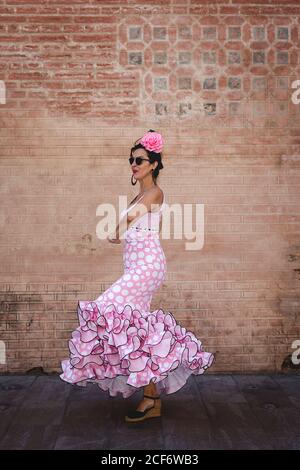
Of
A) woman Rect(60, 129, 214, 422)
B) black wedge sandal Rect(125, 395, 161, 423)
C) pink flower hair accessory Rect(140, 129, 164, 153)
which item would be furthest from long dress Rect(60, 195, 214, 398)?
pink flower hair accessory Rect(140, 129, 164, 153)

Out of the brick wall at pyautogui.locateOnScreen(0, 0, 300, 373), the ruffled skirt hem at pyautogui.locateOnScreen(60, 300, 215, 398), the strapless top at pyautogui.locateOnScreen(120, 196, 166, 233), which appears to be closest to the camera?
the ruffled skirt hem at pyautogui.locateOnScreen(60, 300, 215, 398)

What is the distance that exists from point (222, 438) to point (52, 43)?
13.5ft

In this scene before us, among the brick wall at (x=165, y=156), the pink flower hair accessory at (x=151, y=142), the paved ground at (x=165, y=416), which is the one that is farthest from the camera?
the brick wall at (x=165, y=156)

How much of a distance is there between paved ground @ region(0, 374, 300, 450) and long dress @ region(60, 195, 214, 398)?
1.05ft

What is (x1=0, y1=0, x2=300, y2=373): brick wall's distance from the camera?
5844 millimetres

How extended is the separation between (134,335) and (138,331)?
41 millimetres

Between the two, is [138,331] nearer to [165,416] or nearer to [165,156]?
[165,416]

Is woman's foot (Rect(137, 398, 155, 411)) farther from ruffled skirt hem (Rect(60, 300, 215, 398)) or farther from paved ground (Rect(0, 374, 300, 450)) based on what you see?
ruffled skirt hem (Rect(60, 300, 215, 398))

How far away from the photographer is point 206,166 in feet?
19.4

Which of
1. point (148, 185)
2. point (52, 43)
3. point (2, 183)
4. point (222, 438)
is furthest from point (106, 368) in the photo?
point (52, 43)

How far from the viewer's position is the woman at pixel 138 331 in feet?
13.7

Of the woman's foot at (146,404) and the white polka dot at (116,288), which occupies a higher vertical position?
the white polka dot at (116,288)

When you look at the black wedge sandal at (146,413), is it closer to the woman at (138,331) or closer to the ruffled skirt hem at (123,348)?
the woman at (138,331)

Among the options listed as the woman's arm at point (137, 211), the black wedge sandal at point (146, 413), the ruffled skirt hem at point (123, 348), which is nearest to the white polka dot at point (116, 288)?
the ruffled skirt hem at point (123, 348)
